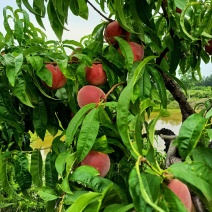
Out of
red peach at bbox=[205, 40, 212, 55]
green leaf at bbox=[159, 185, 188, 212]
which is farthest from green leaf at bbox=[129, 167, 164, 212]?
red peach at bbox=[205, 40, 212, 55]

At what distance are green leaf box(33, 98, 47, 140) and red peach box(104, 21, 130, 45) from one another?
0.68 ft

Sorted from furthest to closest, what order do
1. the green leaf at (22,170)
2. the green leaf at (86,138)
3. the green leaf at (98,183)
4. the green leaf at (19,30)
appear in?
the green leaf at (19,30), the green leaf at (22,170), the green leaf at (86,138), the green leaf at (98,183)

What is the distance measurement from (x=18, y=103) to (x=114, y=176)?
323 mm

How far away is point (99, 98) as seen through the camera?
745 millimetres

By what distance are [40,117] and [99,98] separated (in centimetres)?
20

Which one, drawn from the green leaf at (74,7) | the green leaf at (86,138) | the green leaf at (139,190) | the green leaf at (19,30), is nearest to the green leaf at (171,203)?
the green leaf at (139,190)

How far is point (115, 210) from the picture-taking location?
408mm

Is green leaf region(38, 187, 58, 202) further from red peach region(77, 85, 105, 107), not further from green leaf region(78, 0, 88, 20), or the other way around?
green leaf region(78, 0, 88, 20)

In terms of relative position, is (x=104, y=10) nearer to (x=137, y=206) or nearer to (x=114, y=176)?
(x=114, y=176)

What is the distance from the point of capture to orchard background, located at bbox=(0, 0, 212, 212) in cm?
47

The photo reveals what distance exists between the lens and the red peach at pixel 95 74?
833 millimetres

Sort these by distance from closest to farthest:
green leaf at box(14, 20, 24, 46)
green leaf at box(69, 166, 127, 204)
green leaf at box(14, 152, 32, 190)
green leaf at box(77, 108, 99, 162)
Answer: green leaf at box(69, 166, 127, 204) → green leaf at box(77, 108, 99, 162) → green leaf at box(14, 152, 32, 190) → green leaf at box(14, 20, 24, 46)

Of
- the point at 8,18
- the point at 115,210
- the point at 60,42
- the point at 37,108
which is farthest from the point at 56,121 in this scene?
the point at 115,210

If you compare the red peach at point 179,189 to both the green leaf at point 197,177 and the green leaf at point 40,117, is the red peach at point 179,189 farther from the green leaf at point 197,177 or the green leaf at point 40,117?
the green leaf at point 40,117
